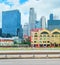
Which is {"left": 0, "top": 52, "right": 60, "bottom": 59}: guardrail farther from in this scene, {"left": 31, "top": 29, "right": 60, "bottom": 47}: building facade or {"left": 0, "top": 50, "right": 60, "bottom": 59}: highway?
{"left": 31, "top": 29, "right": 60, "bottom": 47}: building facade

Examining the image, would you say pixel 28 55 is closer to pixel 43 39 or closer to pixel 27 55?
pixel 27 55

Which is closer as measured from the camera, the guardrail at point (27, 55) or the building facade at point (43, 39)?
the guardrail at point (27, 55)

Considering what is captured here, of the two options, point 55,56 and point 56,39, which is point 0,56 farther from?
point 56,39

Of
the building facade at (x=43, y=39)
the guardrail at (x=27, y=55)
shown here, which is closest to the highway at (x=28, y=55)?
the guardrail at (x=27, y=55)

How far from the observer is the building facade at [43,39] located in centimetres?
11481

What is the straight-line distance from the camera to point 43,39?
11575 centimetres

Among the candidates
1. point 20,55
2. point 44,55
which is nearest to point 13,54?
point 20,55

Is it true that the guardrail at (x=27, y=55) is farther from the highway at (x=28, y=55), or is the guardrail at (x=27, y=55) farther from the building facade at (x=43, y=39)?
the building facade at (x=43, y=39)

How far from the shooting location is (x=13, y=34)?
166m

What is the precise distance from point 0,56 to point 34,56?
10.3ft

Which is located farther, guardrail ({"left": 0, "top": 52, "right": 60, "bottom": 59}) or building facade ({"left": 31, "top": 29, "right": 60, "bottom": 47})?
building facade ({"left": 31, "top": 29, "right": 60, "bottom": 47})

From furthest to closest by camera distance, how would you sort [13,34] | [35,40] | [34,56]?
[13,34] < [35,40] < [34,56]

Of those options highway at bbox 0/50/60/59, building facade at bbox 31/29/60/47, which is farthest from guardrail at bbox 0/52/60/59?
building facade at bbox 31/29/60/47

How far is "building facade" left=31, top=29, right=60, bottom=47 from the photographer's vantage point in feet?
377
